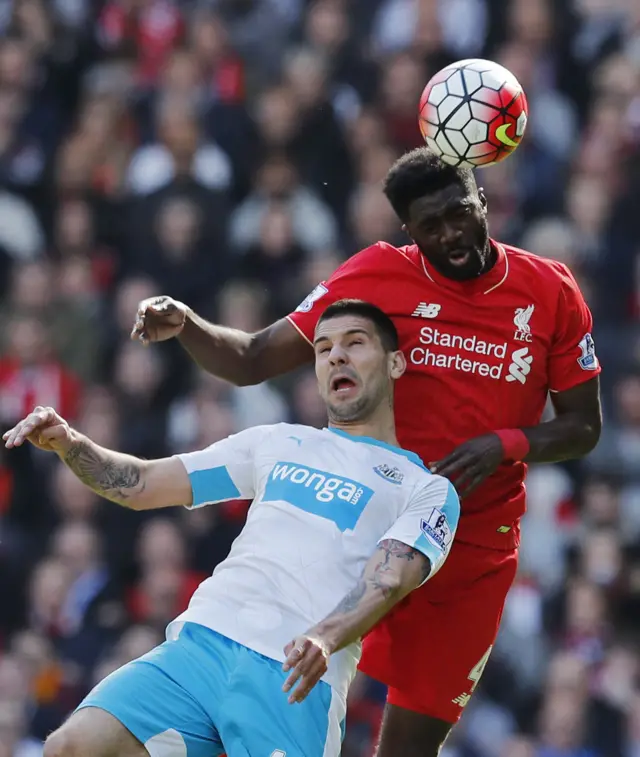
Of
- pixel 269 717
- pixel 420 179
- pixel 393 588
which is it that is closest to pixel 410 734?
pixel 269 717

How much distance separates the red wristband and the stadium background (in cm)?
373

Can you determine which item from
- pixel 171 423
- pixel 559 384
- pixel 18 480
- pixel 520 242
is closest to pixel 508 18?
pixel 520 242

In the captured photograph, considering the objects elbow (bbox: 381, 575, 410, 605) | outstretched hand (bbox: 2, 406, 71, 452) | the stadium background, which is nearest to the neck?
elbow (bbox: 381, 575, 410, 605)

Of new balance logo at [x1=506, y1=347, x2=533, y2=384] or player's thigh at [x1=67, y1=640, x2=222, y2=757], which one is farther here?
new balance logo at [x1=506, y1=347, x2=533, y2=384]

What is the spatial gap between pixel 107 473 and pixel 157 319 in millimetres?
622

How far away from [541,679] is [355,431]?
4.37 meters

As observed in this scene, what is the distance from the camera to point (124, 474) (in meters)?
5.86

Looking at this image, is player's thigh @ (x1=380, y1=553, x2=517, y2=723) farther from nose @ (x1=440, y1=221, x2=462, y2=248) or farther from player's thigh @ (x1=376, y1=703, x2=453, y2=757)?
nose @ (x1=440, y1=221, x2=462, y2=248)

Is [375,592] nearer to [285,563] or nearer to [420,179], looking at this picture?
[285,563]

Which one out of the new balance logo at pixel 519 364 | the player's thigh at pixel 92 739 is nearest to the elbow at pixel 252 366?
the new balance logo at pixel 519 364

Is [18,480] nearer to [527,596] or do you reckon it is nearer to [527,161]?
[527,596]

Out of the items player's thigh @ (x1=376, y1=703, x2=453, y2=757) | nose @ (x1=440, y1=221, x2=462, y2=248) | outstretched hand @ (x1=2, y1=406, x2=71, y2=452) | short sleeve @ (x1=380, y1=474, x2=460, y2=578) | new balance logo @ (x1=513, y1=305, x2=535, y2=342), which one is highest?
nose @ (x1=440, y1=221, x2=462, y2=248)

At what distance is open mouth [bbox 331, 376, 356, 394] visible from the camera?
5934mm

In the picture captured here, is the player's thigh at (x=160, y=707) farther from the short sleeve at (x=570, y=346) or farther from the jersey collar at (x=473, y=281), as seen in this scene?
the short sleeve at (x=570, y=346)
